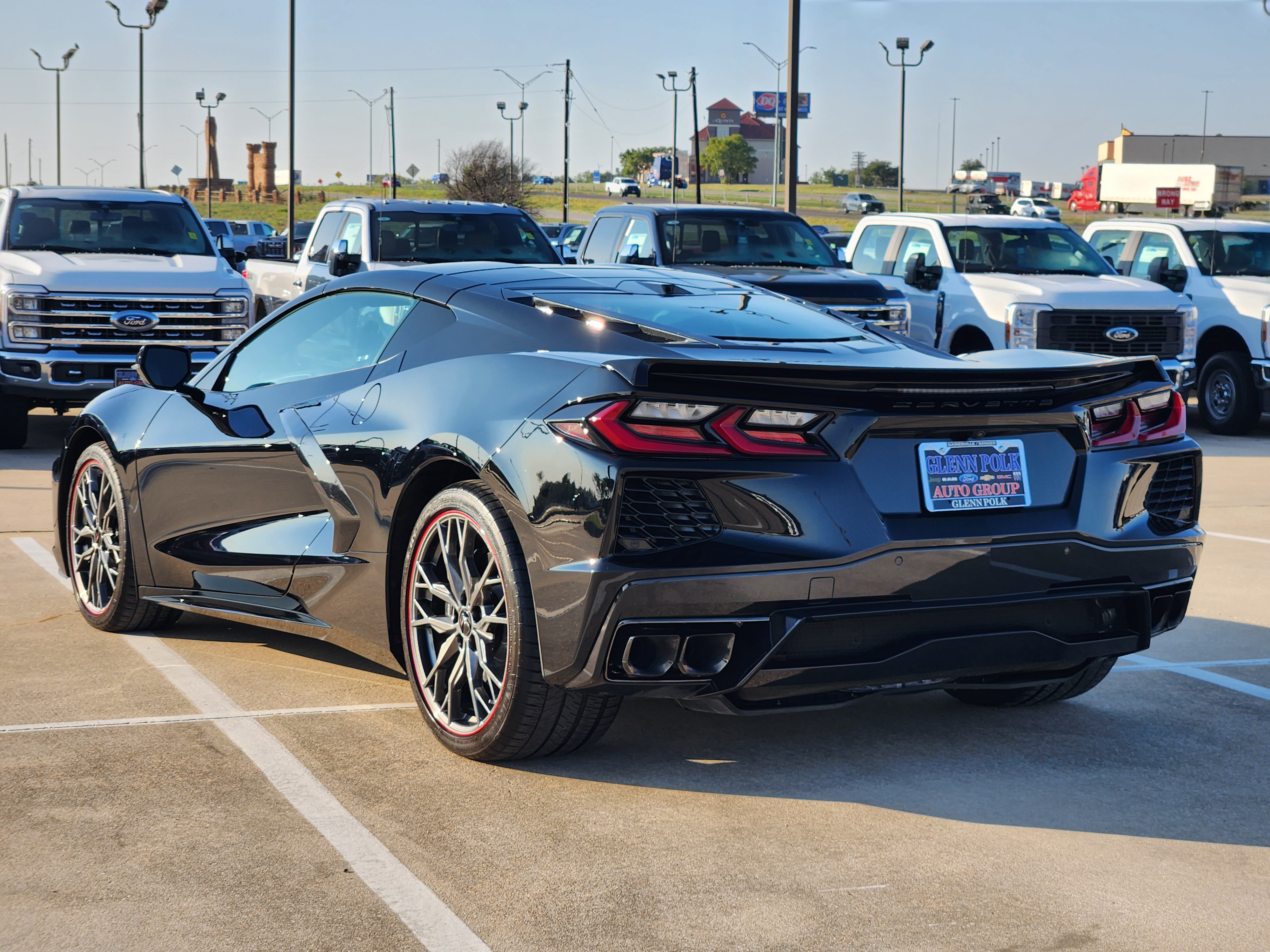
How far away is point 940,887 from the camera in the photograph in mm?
3656

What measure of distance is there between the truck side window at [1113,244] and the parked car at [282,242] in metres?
20.6

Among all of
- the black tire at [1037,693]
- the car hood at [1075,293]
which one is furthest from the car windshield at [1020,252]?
the black tire at [1037,693]

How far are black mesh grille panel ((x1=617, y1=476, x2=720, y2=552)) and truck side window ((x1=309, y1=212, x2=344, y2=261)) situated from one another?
40.3 ft

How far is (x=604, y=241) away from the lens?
1598cm

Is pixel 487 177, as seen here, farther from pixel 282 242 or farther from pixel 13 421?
pixel 13 421

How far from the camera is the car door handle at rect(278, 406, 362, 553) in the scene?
499 centimetres

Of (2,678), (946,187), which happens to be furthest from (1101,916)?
(946,187)

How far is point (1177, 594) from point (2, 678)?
396 cm

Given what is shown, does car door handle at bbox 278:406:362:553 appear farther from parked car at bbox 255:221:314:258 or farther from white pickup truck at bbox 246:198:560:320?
parked car at bbox 255:221:314:258

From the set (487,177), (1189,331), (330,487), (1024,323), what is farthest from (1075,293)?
(487,177)

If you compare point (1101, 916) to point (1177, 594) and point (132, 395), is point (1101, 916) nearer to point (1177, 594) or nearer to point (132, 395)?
point (1177, 594)

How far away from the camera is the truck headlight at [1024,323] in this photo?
1423 cm

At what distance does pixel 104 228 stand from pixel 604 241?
4.84 m

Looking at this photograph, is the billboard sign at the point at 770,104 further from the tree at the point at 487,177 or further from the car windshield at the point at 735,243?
the car windshield at the point at 735,243
